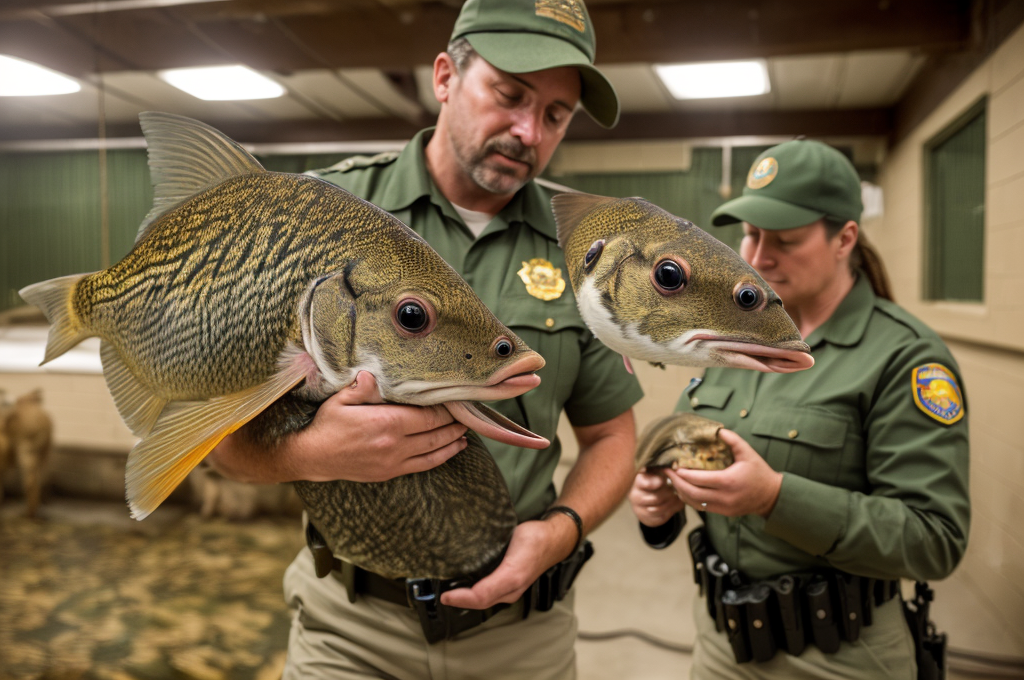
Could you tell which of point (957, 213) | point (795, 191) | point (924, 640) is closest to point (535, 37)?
point (795, 191)

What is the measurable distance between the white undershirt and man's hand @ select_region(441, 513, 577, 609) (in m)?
0.38

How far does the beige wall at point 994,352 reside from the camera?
2361 mm

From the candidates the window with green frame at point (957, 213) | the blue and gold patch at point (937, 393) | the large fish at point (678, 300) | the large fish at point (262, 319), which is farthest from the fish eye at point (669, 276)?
the window with green frame at point (957, 213)

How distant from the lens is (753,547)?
1100 mm

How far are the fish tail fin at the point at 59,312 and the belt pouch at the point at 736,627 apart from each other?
923 mm

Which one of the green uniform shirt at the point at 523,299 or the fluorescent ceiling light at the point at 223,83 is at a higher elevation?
the fluorescent ceiling light at the point at 223,83

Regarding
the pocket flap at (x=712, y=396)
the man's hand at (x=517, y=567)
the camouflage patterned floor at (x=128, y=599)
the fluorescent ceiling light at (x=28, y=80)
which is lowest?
the camouflage patterned floor at (x=128, y=599)

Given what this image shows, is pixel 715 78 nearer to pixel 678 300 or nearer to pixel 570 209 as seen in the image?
pixel 570 209

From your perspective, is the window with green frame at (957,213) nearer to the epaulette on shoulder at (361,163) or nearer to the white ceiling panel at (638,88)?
the white ceiling panel at (638,88)

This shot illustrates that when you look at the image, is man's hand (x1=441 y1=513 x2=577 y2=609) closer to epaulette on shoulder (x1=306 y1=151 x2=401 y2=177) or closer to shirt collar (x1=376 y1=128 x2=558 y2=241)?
shirt collar (x1=376 y1=128 x2=558 y2=241)

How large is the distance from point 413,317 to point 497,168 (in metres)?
0.28

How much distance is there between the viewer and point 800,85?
1612 millimetres

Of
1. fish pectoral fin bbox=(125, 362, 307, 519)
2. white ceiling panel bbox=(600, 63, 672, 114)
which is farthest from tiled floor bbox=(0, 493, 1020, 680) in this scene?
fish pectoral fin bbox=(125, 362, 307, 519)

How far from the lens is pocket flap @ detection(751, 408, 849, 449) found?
1058 millimetres
